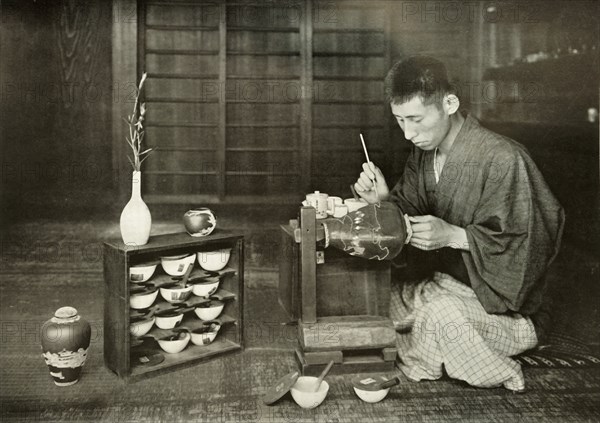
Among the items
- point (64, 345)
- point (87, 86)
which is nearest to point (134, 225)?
point (64, 345)

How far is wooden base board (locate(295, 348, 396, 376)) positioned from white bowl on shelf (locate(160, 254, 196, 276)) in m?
0.79

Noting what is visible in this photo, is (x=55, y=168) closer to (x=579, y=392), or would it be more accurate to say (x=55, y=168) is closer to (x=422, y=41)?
(x=422, y=41)

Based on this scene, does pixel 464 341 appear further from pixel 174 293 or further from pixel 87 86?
pixel 87 86

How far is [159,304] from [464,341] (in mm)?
1605

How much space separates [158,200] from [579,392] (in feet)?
11.8

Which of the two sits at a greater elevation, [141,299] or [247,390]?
[141,299]

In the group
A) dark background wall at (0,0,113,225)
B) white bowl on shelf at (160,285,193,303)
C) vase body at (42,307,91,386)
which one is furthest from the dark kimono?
dark background wall at (0,0,113,225)

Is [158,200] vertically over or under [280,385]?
over

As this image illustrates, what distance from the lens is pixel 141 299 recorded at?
308cm

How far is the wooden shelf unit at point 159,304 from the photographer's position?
2.99m

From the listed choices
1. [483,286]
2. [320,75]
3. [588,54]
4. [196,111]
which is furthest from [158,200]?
[588,54]

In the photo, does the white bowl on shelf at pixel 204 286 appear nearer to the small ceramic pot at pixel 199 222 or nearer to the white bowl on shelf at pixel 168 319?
the white bowl on shelf at pixel 168 319

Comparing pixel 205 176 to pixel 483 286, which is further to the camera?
pixel 205 176

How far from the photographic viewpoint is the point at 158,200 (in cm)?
521
